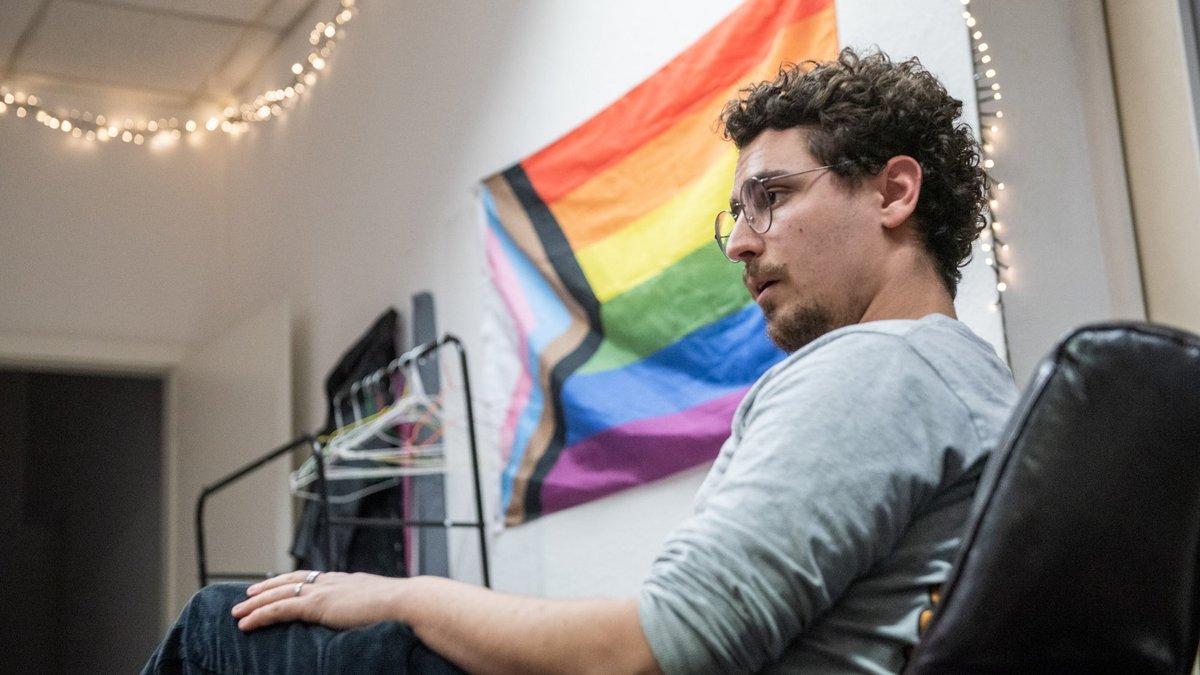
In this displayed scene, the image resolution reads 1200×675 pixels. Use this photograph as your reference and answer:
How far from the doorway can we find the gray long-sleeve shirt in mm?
5519

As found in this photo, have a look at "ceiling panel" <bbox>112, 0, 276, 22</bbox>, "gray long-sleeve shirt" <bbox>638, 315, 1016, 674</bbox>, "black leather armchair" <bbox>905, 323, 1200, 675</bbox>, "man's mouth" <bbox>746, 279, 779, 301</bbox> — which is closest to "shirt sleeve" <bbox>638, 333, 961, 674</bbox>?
"gray long-sleeve shirt" <bbox>638, 315, 1016, 674</bbox>

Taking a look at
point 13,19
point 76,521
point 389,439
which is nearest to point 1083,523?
point 389,439

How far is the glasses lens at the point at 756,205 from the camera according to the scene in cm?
134

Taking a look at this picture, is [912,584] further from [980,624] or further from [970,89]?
[970,89]

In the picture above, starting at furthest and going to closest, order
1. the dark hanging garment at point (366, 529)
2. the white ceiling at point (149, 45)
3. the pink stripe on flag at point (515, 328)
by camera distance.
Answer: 1. the white ceiling at point (149, 45)
2. the dark hanging garment at point (366, 529)
3. the pink stripe on flag at point (515, 328)

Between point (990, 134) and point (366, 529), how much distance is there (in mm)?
2125

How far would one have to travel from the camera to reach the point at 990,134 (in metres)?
2.08

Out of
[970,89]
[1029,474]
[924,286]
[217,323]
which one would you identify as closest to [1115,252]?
[970,89]

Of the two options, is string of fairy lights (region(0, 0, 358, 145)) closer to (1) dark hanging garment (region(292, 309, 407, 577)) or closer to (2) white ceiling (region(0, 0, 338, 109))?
(2) white ceiling (region(0, 0, 338, 109))

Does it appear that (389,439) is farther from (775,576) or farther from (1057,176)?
(775,576)

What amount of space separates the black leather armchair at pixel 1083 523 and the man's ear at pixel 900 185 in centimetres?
→ 48

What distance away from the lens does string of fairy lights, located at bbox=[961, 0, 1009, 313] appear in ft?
6.61

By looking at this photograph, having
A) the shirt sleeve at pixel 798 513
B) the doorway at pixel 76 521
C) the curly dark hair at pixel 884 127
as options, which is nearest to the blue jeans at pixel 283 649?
the shirt sleeve at pixel 798 513

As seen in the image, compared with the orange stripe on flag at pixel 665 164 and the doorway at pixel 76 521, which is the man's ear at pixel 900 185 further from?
the doorway at pixel 76 521
